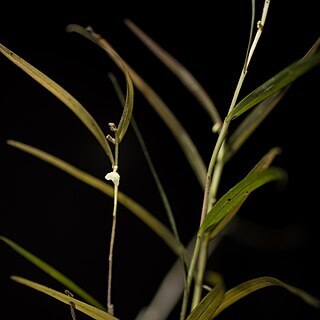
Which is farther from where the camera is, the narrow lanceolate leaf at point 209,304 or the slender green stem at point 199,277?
the slender green stem at point 199,277

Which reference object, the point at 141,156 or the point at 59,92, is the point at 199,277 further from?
the point at 141,156

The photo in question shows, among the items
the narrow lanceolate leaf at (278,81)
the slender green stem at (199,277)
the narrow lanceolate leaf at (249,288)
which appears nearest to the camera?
the narrow lanceolate leaf at (278,81)

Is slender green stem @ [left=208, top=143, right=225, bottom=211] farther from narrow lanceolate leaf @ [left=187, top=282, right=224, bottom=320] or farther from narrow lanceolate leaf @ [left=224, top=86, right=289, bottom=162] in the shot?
narrow lanceolate leaf @ [left=187, top=282, right=224, bottom=320]

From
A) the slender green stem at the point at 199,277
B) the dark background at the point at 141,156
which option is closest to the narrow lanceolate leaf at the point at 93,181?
the slender green stem at the point at 199,277

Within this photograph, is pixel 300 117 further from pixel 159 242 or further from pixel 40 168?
pixel 40 168

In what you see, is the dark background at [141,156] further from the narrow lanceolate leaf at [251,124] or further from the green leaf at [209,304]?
the green leaf at [209,304]

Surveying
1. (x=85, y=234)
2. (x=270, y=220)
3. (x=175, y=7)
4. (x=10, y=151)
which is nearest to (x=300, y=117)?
(x=270, y=220)

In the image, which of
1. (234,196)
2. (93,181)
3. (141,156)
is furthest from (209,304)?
(141,156)
